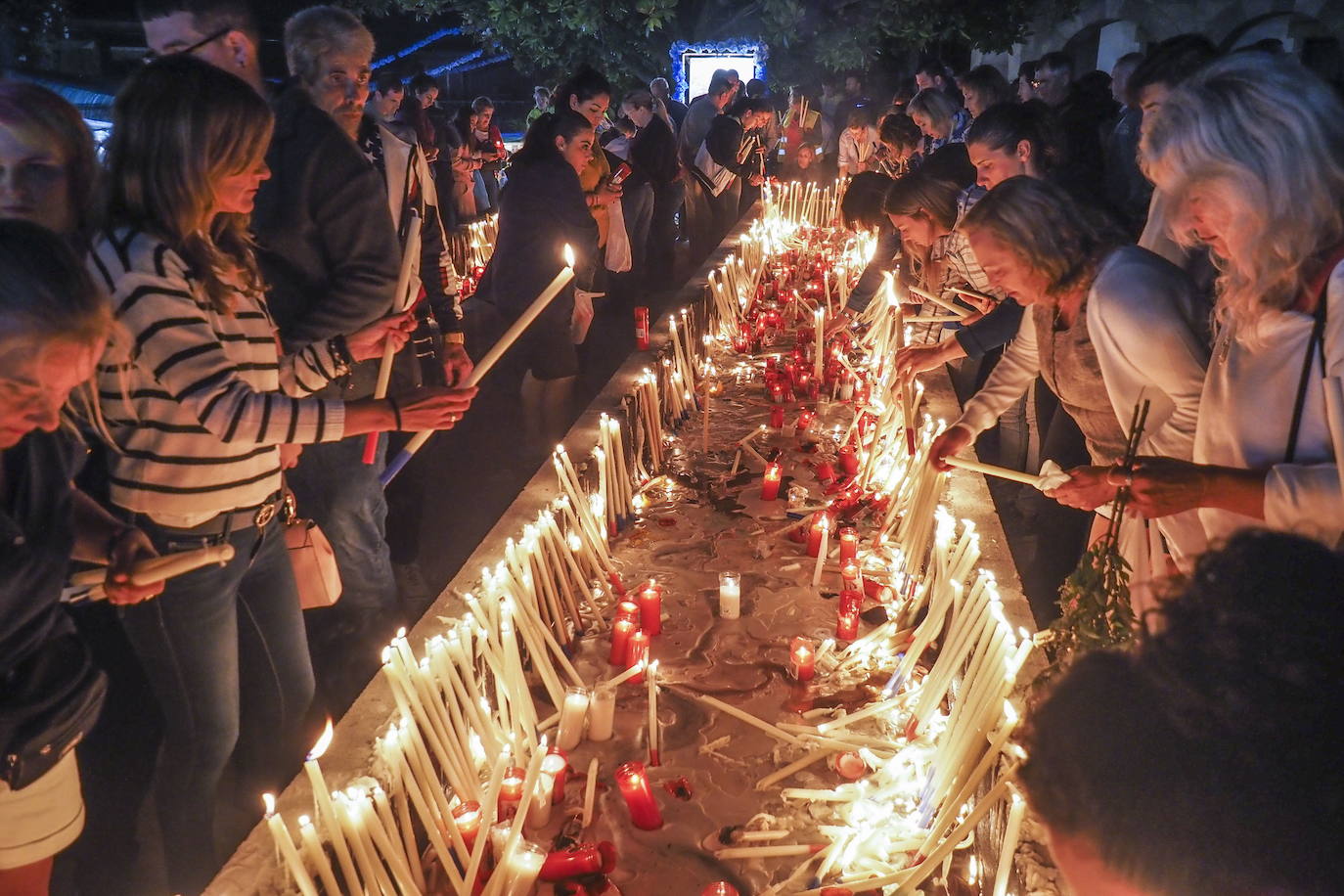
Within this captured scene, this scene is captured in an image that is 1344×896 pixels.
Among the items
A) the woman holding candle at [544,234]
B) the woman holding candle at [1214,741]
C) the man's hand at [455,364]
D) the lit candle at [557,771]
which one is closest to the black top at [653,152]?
the woman holding candle at [544,234]

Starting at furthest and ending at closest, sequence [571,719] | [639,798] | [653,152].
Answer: [653,152], [571,719], [639,798]

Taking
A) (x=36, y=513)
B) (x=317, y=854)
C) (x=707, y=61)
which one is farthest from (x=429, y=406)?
(x=707, y=61)

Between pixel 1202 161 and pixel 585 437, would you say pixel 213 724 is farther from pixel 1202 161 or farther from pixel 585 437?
pixel 1202 161

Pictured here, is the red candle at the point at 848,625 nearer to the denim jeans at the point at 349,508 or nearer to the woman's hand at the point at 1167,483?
the woman's hand at the point at 1167,483

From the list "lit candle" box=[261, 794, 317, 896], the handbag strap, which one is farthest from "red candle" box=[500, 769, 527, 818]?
the handbag strap

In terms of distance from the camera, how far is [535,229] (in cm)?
480

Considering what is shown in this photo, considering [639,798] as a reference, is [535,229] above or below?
above

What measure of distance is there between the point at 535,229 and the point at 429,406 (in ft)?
8.95

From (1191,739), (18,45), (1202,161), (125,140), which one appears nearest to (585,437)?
(125,140)

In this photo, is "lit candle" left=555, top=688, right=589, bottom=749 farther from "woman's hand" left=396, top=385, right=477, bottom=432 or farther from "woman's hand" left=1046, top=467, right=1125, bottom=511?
"woman's hand" left=1046, top=467, right=1125, bottom=511

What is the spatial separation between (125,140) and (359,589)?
162 centimetres

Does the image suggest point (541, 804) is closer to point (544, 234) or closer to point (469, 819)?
point (469, 819)

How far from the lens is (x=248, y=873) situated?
1.77 m

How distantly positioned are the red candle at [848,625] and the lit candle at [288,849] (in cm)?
175
